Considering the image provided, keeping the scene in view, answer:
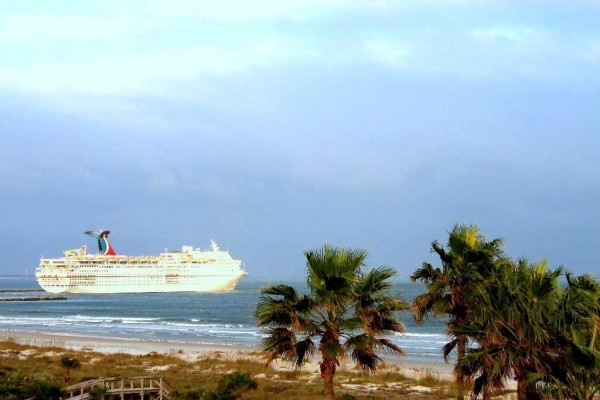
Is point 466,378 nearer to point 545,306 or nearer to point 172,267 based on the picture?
point 545,306

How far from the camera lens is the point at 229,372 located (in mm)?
26422

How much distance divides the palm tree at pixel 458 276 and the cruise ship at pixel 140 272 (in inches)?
5073

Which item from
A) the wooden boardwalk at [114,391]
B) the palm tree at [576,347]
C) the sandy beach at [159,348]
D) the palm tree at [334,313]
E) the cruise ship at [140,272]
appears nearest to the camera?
the palm tree at [576,347]

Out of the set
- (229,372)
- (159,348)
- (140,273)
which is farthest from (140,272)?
(229,372)

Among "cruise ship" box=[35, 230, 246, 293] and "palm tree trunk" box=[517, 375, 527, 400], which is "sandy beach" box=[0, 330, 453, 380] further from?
"cruise ship" box=[35, 230, 246, 293]

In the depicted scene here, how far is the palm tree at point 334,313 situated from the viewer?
13.9 m

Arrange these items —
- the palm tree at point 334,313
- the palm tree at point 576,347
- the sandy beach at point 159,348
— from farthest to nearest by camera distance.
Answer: the sandy beach at point 159,348 < the palm tree at point 334,313 < the palm tree at point 576,347

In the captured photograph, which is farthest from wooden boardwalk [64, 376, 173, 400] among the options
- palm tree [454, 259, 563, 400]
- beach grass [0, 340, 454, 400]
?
palm tree [454, 259, 563, 400]

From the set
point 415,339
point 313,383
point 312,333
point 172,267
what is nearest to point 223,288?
point 172,267

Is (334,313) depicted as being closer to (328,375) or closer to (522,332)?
(328,375)

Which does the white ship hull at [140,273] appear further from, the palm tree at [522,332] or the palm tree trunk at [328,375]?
the palm tree at [522,332]

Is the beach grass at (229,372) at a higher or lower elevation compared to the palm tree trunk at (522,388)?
lower

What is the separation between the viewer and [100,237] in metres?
158

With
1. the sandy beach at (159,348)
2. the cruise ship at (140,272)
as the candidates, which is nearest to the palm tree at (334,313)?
the sandy beach at (159,348)
